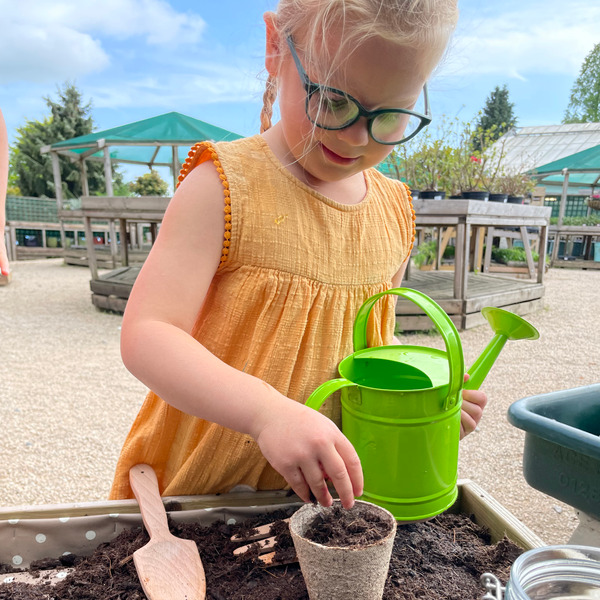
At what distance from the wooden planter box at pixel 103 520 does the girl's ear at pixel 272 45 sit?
73 centimetres

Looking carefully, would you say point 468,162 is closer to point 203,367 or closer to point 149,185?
point 203,367

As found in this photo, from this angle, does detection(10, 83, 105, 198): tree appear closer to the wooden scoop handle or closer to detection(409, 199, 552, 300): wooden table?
detection(409, 199, 552, 300): wooden table

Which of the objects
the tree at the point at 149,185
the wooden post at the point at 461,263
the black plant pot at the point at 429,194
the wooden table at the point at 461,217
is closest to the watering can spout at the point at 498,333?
the wooden table at the point at 461,217

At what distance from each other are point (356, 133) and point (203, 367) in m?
0.40

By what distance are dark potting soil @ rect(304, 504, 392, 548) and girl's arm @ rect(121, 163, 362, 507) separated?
0.05 m

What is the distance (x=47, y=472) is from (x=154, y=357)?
208cm

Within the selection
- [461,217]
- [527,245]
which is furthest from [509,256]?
[461,217]

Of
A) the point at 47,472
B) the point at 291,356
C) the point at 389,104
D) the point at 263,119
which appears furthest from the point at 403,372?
the point at 47,472

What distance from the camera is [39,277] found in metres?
8.80

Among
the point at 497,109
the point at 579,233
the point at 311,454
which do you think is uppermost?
the point at 497,109

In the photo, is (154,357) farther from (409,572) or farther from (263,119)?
(263,119)

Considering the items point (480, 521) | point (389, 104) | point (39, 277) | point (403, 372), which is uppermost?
point (389, 104)

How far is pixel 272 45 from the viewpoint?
840 mm

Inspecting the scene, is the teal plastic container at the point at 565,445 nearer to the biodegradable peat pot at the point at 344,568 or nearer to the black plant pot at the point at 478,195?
the biodegradable peat pot at the point at 344,568
